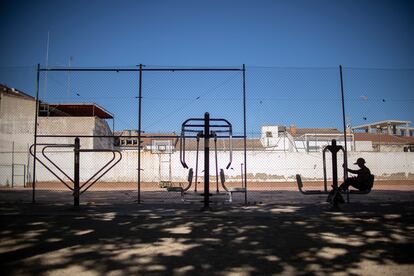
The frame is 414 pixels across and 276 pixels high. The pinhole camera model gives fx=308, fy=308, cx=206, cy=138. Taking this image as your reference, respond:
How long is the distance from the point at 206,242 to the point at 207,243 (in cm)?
6

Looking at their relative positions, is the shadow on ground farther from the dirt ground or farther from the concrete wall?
the concrete wall

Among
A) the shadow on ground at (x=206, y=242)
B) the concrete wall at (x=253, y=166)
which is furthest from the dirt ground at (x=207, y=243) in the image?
the concrete wall at (x=253, y=166)

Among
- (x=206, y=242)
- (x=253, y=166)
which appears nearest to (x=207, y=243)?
(x=206, y=242)

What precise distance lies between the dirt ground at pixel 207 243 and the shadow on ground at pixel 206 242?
1 centimetres

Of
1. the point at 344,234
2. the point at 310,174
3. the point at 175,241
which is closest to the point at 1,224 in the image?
the point at 175,241

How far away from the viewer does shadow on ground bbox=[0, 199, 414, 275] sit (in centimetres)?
345

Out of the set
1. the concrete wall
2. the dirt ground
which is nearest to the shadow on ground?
the dirt ground

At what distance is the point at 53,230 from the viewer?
205 inches

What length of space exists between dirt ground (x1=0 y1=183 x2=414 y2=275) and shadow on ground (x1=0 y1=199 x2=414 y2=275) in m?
0.01

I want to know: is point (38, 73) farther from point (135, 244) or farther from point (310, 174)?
point (310, 174)

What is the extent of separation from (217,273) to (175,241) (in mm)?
1410

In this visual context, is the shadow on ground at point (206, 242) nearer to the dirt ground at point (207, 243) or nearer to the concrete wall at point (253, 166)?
the dirt ground at point (207, 243)

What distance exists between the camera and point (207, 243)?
446cm

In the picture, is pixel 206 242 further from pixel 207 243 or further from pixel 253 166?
pixel 253 166
